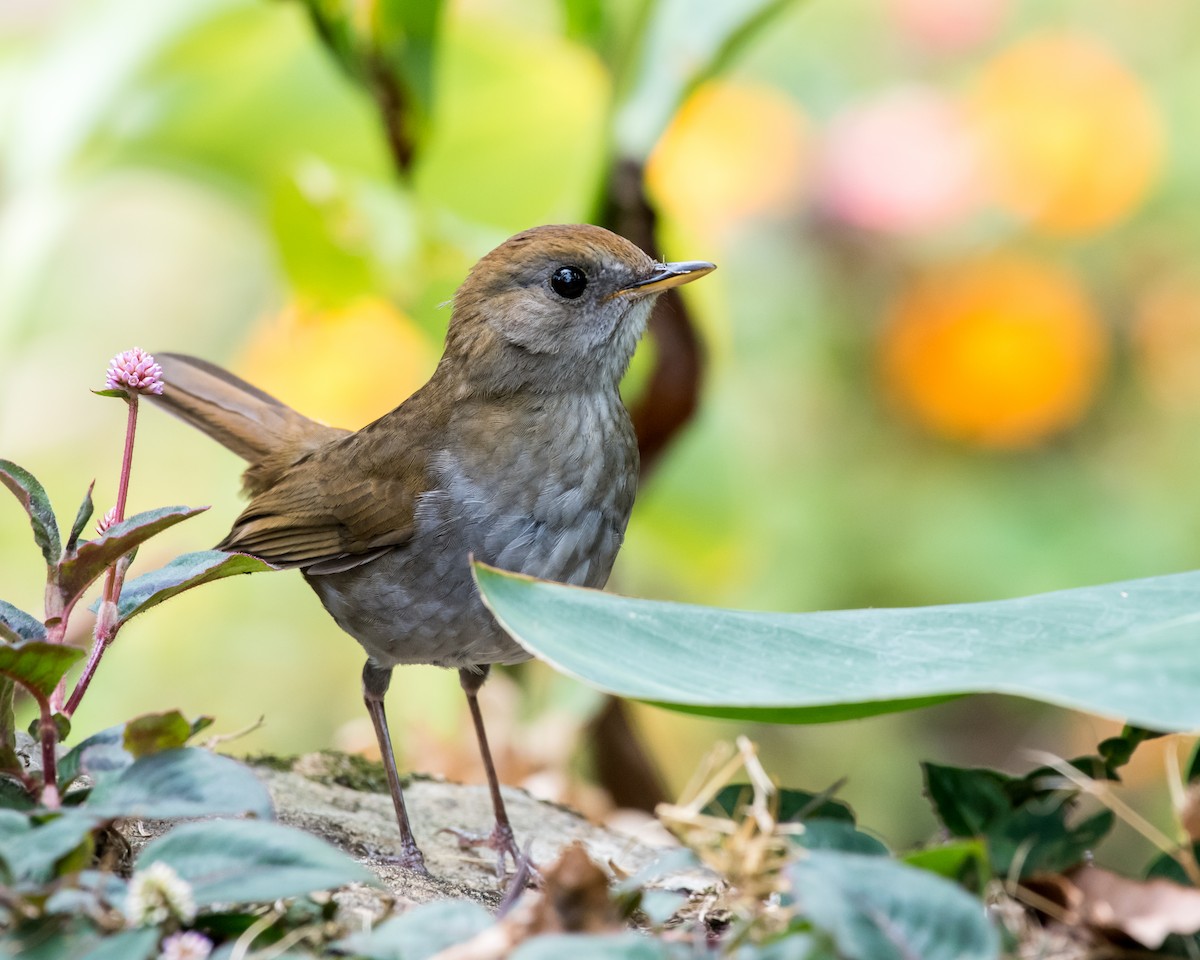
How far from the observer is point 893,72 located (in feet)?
15.7

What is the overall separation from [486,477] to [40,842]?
1415mm

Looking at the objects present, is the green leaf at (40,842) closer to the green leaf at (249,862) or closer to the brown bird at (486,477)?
the green leaf at (249,862)

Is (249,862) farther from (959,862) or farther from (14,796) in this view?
(959,862)

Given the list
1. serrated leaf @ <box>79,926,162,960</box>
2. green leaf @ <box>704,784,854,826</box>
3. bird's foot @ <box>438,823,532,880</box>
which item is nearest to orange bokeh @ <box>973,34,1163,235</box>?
bird's foot @ <box>438,823,532,880</box>

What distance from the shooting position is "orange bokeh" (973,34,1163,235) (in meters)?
4.37

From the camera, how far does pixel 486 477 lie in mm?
2535

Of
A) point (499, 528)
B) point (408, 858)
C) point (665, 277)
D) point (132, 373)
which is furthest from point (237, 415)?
point (132, 373)

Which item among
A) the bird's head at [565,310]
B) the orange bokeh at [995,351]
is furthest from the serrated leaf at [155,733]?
the orange bokeh at [995,351]

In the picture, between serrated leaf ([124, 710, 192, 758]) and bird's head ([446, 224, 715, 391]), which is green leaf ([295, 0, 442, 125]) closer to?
bird's head ([446, 224, 715, 391])

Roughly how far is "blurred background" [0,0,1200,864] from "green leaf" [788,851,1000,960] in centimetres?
233

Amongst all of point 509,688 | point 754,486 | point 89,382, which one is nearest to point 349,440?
point 509,688

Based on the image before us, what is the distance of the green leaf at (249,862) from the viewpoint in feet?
3.80

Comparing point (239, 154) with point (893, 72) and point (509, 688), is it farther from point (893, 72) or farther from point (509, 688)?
point (893, 72)

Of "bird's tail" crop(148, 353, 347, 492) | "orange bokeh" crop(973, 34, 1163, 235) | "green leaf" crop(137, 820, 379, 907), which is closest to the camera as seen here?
"green leaf" crop(137, 820, 379, 907)
